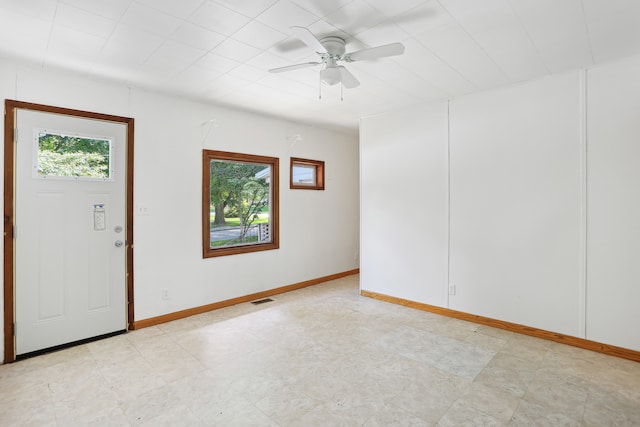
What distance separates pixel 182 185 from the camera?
12.9 ft

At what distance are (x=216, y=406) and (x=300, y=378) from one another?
0.64 metres

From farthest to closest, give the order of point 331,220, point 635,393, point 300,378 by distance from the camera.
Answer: point 331,220 < point 300,378 < point 635,393

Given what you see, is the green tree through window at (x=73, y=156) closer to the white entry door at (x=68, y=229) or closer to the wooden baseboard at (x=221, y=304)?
the white entry door at (x=68, y=229)

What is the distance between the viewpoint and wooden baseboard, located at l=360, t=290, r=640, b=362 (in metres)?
2.88

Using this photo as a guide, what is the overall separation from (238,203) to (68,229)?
198 cm

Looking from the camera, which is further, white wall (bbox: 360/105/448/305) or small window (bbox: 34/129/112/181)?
white wall (bbox: 360/105/448/305)

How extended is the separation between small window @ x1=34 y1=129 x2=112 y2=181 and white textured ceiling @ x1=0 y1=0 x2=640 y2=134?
0.66m

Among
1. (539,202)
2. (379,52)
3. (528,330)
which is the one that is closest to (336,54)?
(379,52)

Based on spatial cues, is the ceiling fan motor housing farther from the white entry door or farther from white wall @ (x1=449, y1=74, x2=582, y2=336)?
the white entry door

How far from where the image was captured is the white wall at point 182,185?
10.6ft

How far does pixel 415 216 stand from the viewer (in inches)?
167

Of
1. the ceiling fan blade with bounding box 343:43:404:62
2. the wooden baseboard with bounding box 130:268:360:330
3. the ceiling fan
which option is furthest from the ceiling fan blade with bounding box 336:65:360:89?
the wooden baseboard with bounding box 130:268:360:330

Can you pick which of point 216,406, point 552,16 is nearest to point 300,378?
point 216,406

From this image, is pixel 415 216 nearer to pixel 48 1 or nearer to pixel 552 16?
pixel 552 16
